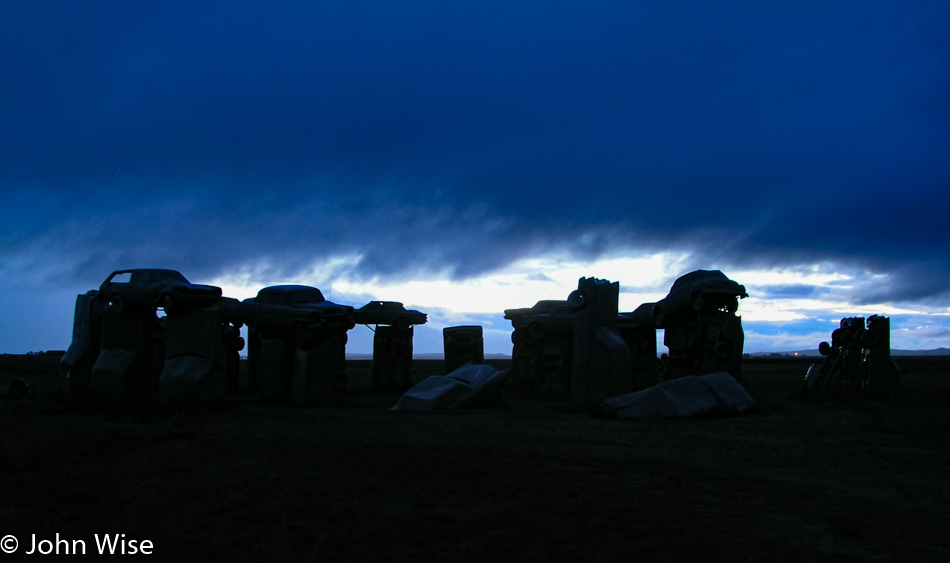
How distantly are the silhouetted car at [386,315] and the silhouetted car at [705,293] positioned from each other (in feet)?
35.3

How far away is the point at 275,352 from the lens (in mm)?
24734

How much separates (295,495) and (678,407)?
11.4m

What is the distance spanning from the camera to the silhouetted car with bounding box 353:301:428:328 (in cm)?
3130

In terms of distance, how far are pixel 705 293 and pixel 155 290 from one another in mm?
16707

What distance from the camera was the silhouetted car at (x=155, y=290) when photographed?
18.7m

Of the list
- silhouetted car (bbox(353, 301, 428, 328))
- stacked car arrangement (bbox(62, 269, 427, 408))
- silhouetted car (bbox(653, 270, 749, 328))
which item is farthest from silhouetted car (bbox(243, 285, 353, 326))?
silhouetted car (bbox(653, 270, 749, 328))

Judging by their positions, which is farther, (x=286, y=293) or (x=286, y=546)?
(x=286, y=293)

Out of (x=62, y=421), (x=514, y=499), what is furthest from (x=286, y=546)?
(x=62, y=421)

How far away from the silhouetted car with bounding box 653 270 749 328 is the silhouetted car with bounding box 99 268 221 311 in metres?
15.1

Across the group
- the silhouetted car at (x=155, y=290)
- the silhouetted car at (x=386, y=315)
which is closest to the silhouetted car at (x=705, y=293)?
the silhouetted car at (x=386, y=315)

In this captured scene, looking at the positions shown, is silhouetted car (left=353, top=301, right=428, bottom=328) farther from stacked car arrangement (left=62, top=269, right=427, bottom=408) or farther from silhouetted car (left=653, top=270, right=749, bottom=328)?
silhouetted car (left=653, top=270, right=749, bottom=328)

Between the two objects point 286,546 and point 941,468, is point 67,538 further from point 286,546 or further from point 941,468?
point 941,468

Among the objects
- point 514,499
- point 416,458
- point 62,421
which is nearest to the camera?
point 514,499

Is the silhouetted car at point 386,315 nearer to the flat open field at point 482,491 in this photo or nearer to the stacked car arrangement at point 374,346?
the stacked car arrangement at point 374,346
